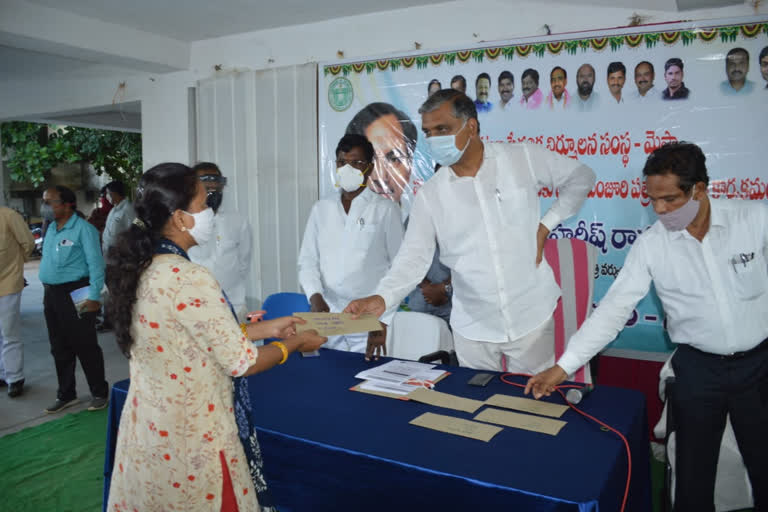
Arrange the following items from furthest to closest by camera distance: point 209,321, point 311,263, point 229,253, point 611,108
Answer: point 229,253, point 611,108, point 311,263, point 209,321

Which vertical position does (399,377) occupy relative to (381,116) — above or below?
below

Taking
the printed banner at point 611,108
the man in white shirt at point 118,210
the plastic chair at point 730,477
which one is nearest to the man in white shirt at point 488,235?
the plastic chair at point 730,477

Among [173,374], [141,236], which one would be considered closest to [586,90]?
[141,236]

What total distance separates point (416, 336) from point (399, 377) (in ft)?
3.15

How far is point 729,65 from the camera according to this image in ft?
11.4

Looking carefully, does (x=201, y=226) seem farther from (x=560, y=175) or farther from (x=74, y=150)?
(x=74, y=150)

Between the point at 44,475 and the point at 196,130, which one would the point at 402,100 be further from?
the point at 44,475

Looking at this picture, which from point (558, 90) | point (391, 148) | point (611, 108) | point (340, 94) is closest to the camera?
point (611, 108)

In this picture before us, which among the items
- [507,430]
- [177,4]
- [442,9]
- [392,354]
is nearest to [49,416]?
[392,354]

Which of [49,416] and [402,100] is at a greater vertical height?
[402,100]

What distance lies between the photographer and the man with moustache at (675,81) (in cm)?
360

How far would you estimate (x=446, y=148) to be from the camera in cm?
246

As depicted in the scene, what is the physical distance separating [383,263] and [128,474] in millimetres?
2129

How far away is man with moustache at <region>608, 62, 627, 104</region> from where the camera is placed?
3762 millimetres
